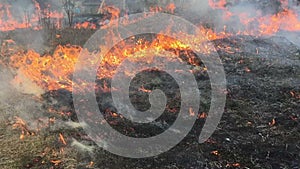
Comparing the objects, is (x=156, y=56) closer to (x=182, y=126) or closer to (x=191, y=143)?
(x=182, y=126)

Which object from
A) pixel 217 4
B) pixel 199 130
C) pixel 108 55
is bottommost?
pixel 199 130

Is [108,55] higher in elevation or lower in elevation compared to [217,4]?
lower

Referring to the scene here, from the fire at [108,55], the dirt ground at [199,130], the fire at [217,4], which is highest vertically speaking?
the fire at [217,4]

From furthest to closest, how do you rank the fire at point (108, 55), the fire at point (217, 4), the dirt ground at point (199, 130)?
1. the fire at point (217, 4)
2. the fire at point (108, 55)
3. the dirt ground at point (199, 130)

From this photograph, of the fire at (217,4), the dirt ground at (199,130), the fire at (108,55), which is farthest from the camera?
the fire at (217,4)

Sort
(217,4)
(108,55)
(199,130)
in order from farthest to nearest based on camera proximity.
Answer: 1. (217,4)
2. (108,55)
3. (199,130)

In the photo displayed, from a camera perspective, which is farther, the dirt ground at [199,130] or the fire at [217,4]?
the fire at [217,4]

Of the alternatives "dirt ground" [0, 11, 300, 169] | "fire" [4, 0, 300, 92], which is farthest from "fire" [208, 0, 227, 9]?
"dirt ground" [0, 11, 300, 169]

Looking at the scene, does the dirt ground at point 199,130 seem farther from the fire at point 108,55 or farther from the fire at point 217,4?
the fire at point 217,4

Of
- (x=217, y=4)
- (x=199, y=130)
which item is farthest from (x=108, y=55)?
(x=217, y=4)

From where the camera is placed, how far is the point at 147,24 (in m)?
14.1

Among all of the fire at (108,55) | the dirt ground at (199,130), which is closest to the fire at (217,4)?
the fire at (108,55)

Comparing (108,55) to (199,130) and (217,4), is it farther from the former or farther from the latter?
(217,4)

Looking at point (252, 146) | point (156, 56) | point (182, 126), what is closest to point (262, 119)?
point (252, 146)
